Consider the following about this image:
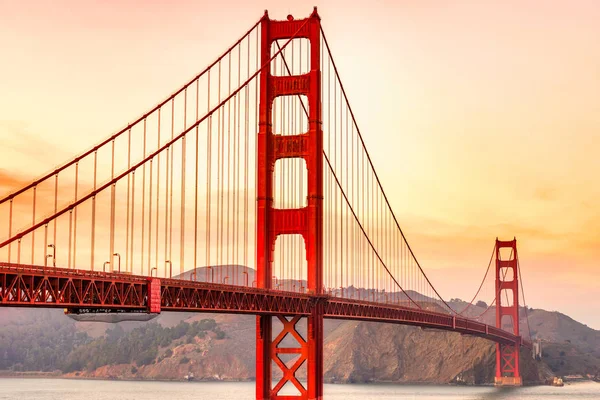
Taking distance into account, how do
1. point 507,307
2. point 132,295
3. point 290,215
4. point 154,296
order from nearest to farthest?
1. point 132,295
2. point 154,296
3. point 290,215
4. point 507,307

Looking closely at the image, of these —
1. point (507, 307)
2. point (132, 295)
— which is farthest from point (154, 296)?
point (507, 307)

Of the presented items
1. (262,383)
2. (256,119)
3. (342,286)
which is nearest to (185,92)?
(256,119)

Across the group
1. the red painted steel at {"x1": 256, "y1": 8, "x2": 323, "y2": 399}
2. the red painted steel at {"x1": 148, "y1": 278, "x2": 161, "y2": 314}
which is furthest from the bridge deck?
the red painted steel at {"x1": 256, "y1": 8, "x2": 323, "y2": 399}

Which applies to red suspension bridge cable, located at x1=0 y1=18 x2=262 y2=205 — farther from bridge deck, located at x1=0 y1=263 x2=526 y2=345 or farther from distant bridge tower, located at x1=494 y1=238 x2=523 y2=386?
distant bridge tower, located at x1=494 y1=238 x2=523 y2=386

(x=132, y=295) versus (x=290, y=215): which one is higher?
(x=290, y=215)

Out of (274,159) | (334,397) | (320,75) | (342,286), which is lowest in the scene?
(334,397)

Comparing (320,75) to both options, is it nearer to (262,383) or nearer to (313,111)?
(313,111)

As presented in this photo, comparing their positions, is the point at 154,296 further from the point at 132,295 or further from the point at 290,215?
the point at 290,215
